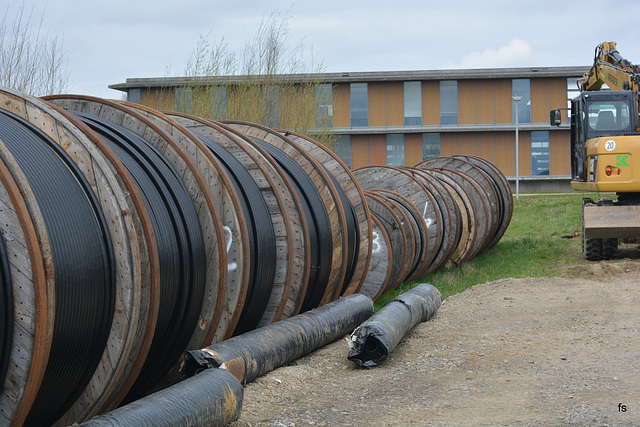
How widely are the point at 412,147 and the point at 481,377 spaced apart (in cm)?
3536

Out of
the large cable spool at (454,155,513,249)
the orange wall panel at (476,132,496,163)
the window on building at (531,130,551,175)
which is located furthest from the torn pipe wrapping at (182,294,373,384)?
the window on building at (531,130,551,175)

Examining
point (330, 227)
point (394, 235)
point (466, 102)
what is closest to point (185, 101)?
point (394, 235)

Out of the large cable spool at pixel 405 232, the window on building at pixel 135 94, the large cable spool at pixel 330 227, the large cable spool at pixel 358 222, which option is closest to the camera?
the large cable spool at pixel 330 227

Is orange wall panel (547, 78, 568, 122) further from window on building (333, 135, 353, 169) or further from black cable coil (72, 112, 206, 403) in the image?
black cable coil (72, 112, 206, 403)

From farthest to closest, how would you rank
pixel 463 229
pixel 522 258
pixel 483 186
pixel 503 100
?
pixel 503 100
pixel 483 186
pixel 522 258
pixel 463 229

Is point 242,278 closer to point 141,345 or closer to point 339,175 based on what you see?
point 141,345

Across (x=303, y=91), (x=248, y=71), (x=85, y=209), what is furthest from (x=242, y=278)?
(x=303, y=91)

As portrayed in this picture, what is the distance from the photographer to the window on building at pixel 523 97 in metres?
39.5

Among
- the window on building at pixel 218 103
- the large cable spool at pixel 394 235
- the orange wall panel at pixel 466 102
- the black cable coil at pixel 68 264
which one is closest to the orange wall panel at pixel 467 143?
the orange wall panel at pixel 466 102

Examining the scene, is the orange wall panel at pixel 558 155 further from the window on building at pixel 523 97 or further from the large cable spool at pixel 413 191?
the large cable spool at pixel 413 191

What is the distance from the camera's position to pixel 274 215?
21.9 ft

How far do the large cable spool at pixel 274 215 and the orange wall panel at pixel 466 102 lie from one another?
34.0m

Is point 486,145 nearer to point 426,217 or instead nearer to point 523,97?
point 523,97

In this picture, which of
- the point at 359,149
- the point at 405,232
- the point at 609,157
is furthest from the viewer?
the point at 359,149
